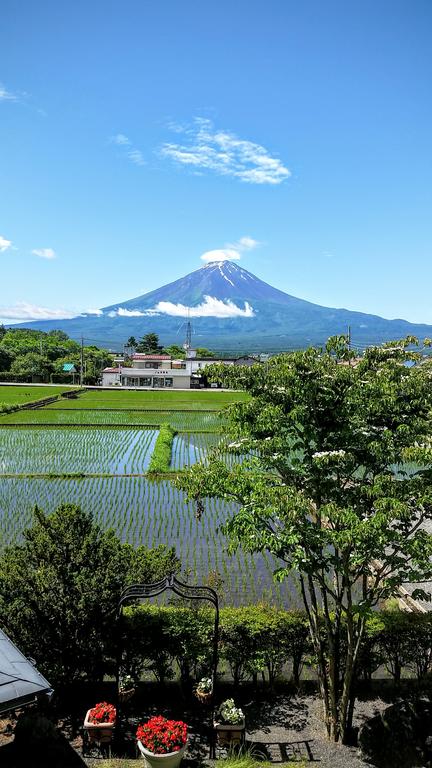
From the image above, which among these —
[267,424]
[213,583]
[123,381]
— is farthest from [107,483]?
[123,381]

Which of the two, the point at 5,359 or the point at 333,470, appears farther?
the point at 5,359

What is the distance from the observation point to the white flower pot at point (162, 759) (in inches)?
238

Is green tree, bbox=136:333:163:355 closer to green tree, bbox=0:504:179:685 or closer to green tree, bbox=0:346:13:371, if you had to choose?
green tree, bbox=0:346:13:371

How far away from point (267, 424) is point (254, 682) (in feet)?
13.8

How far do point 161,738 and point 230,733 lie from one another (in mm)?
1207

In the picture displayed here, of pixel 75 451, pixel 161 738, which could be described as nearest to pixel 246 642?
pixel 161 738

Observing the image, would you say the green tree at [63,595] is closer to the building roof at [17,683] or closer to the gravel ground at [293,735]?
the gravel ground at [293,735]

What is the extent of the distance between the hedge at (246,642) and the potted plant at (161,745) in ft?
5.18

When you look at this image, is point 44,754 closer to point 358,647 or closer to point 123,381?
point 358,647

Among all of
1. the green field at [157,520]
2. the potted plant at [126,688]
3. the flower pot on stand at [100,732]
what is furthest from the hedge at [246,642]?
the green field at [157,520]

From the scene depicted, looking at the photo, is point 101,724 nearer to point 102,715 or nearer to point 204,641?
point 102,715

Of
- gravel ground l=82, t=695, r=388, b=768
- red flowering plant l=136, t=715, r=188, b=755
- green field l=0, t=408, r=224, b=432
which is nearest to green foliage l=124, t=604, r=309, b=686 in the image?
gravel ground l=82, t=695, r=388, b=768

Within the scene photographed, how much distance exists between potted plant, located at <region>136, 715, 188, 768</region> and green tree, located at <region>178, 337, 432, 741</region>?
2130 millimetres

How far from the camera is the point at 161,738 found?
6.13 meters
